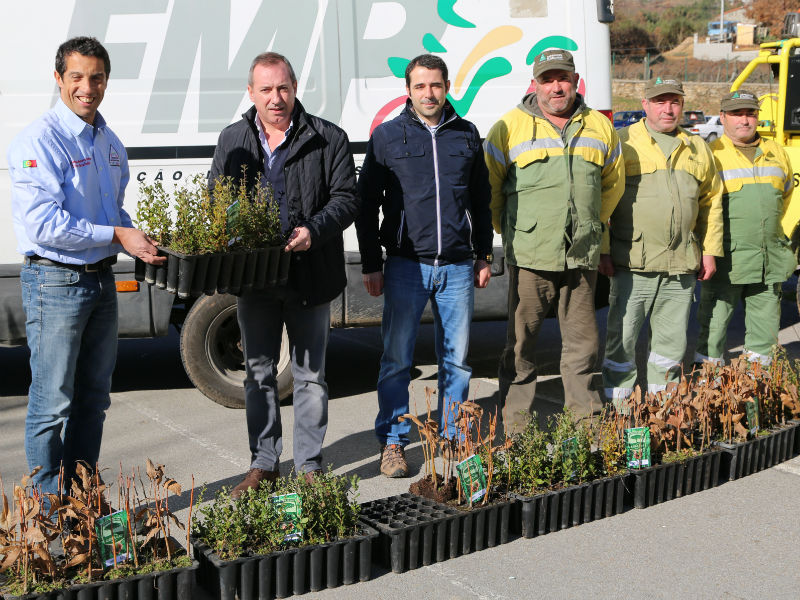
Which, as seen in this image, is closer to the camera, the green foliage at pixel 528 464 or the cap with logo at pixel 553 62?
the green foliage at pixel 528 464

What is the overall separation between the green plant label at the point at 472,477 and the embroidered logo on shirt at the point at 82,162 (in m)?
1.97

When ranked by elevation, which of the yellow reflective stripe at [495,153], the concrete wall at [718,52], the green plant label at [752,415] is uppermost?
the concrete wall at [718,52]

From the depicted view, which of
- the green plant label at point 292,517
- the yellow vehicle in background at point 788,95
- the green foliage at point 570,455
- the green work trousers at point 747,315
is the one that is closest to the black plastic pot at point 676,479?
the green foliage at point 570,455

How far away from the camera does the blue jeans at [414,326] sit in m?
4.76

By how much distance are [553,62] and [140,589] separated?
323 centimetres

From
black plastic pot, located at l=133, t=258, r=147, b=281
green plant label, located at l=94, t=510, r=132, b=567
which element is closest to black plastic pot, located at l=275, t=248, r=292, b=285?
black plastic pot, located at l=133, t=258, r=147, b=281

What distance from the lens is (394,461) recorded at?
4785 mm

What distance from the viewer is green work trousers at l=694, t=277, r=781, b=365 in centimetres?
598

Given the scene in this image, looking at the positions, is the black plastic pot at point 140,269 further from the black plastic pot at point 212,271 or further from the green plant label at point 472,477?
the green plant label at point 472,477

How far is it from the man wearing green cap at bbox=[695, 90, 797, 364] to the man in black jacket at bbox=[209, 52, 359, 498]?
2752mm

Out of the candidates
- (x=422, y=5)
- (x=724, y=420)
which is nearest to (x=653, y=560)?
(x=724, y=420)

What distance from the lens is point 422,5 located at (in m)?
5.81

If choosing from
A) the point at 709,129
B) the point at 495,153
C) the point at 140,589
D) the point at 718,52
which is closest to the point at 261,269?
the point at 140,589

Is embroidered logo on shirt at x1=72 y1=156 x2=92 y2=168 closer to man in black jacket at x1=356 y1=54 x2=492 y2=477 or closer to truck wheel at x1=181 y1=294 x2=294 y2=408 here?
man in black jacket at x1=356 y1=54 x2=492 y2=477
